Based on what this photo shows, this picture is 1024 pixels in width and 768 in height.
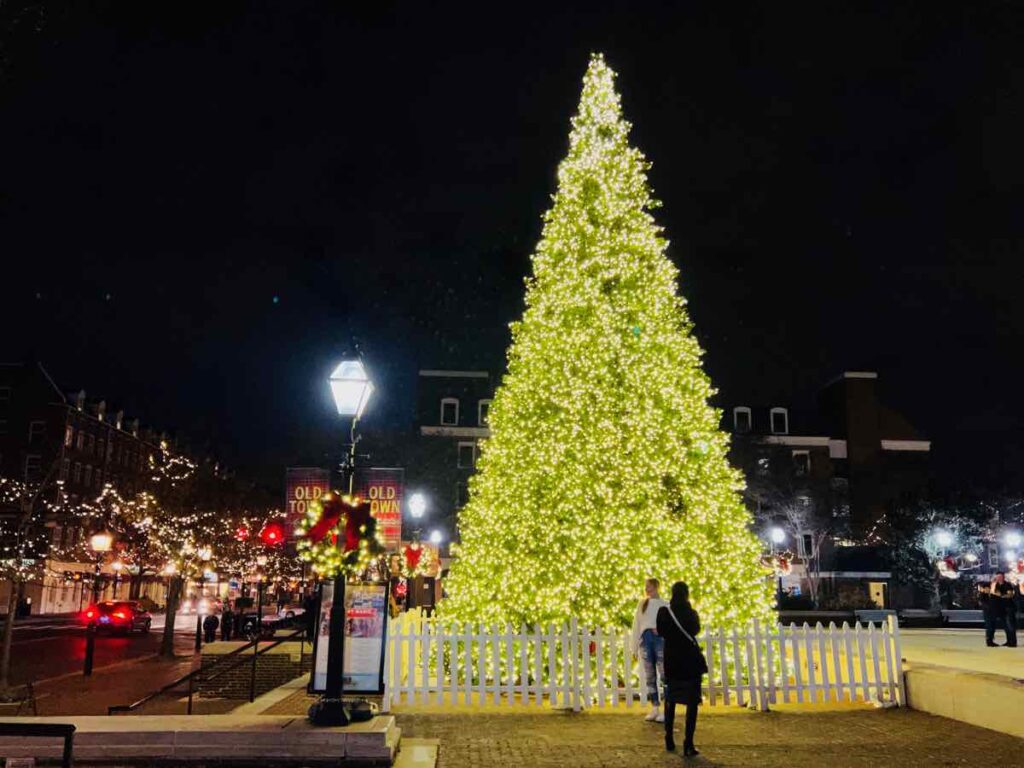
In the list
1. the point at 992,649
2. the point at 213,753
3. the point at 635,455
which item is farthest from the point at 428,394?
the point at 213,753

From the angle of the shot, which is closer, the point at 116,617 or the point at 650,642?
the point at 650,642

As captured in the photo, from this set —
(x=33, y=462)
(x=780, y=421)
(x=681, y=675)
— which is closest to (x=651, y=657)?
(x=681, y=675)

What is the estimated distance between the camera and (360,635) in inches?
438

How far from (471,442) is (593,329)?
4442 centimetres

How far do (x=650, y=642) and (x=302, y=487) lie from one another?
609 centimetres

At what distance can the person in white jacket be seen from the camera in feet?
36.9

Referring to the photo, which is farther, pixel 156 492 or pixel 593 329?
pixel 156 492

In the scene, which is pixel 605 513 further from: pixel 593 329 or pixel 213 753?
pixel 213 753

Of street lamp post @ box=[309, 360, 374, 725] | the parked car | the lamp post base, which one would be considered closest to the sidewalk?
the lamp post base

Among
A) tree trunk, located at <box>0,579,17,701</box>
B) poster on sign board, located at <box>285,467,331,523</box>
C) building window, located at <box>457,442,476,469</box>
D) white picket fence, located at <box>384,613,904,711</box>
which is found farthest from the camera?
building window, located at <box>457,442,476,469</box>

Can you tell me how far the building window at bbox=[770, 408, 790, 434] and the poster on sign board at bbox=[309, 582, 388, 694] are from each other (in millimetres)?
52392

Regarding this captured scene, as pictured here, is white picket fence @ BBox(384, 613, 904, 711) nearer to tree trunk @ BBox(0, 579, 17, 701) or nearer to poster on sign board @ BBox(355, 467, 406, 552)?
poster on sign board @ BBox(355, 467, 406, 552)

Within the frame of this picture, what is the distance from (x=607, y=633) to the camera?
490 inches

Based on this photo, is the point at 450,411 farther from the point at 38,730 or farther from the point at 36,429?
the point at 38,730
